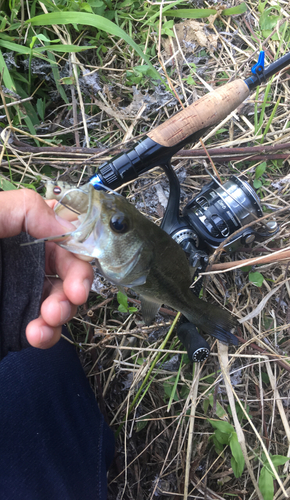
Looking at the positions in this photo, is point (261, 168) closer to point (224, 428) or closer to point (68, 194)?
point (68, 194)

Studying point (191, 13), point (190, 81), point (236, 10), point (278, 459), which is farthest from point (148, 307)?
point (236, 10)

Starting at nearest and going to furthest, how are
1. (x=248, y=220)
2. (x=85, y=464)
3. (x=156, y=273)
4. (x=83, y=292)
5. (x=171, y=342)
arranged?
(x=83, y=292) < (x=156, y=273) < (x=85, y=464) < (x=248, y=220) < (x=171, y=342)

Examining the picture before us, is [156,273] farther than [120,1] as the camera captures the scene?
No

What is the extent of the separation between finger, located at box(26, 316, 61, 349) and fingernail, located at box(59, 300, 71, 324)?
9 cm

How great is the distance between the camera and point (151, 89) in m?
2.91

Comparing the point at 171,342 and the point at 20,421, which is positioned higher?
the point at 20,421

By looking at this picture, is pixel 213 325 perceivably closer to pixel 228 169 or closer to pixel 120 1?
pixel 228 169

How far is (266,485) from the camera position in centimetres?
193

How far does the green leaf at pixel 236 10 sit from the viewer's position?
2973 mm

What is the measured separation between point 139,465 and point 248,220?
81.2 inches

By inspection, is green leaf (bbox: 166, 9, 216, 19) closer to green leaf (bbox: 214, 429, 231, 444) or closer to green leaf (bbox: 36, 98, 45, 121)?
green leaf (bbox: 36, 98, 45, 121)

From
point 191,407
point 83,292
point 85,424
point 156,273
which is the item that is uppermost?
point 83,292

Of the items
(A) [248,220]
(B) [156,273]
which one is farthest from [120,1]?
(B) [156,273]

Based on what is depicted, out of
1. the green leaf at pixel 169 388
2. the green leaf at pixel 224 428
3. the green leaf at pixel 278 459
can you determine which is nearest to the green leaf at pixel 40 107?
the green leaf at pixel 169 388
